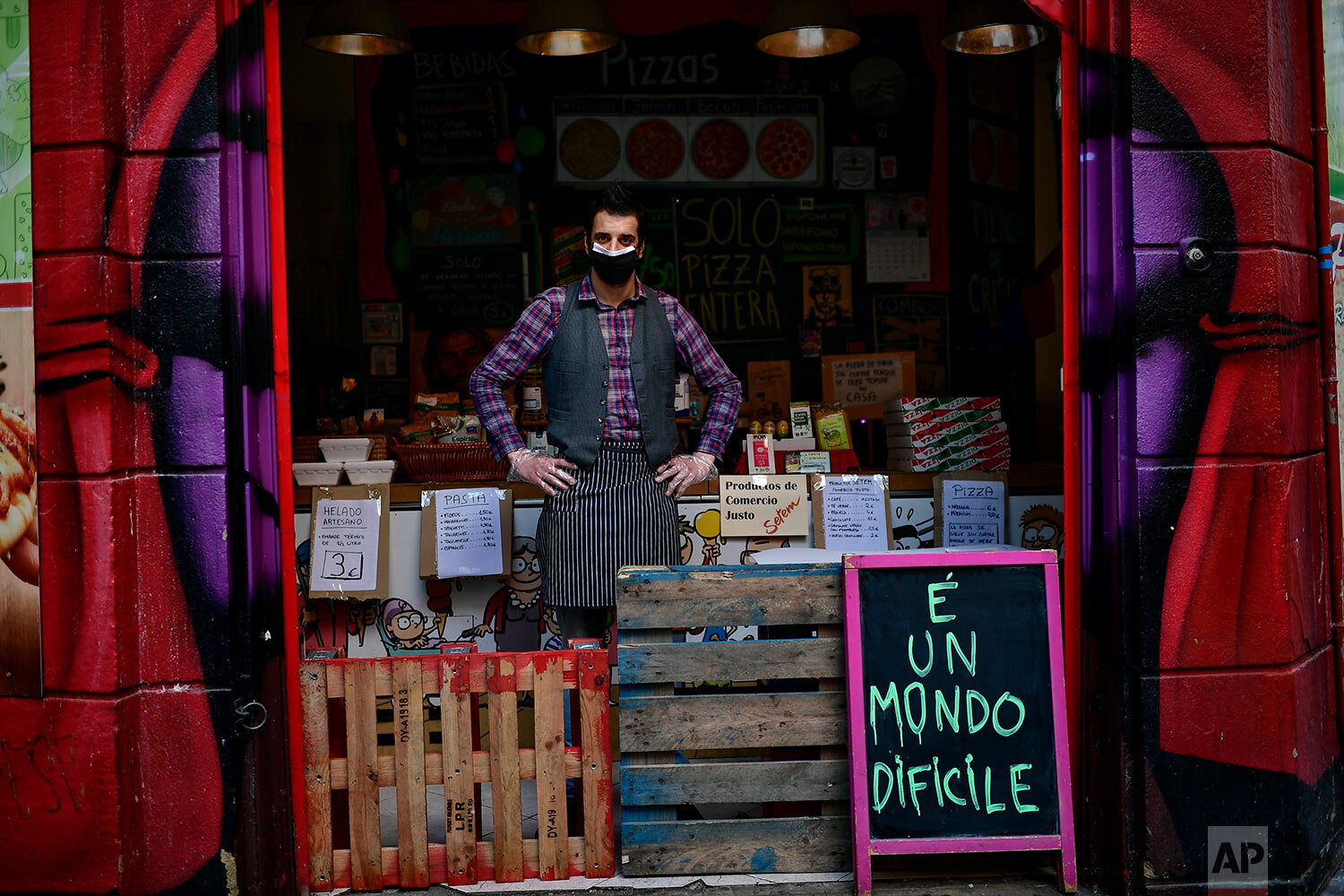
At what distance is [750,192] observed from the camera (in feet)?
26.1

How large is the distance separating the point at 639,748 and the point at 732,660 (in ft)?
1.42

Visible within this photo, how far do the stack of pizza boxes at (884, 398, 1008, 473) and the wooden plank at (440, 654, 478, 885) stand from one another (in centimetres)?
265

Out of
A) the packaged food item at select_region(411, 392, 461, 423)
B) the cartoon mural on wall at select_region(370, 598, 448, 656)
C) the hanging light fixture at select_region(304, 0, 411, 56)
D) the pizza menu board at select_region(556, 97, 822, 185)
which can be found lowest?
the cartoon mural on wall at select_region(370, 598, 448, 656)

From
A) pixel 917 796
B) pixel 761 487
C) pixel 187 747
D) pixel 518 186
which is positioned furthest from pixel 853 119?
pixel 187 747

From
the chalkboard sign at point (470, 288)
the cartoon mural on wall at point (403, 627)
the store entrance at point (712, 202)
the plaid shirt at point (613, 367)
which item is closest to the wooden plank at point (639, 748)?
the plaid shirt at point (613, 367)

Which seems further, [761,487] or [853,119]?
[853,119]

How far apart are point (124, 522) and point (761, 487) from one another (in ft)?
9.09

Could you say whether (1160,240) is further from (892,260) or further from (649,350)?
(892,260)

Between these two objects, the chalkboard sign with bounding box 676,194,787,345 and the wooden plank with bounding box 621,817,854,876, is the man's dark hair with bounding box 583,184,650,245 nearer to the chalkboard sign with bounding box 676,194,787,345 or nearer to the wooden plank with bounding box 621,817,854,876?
the wooden plank with bounding box 621,817,854,876

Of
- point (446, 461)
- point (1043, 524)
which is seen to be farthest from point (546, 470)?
point (1043, 524)

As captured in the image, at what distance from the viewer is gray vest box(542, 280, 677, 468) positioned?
429 centimetres

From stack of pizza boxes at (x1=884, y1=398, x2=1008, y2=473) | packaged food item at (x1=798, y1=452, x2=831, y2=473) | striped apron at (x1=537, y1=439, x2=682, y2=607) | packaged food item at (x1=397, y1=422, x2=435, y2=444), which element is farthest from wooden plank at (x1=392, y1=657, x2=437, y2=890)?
stack of pizza boxes at (x1=884, y1=398, x2=1008, y2=473)

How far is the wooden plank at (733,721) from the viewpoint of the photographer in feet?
12.8

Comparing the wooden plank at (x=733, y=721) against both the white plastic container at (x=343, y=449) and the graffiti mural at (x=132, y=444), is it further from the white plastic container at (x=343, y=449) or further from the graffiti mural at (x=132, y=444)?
the white plastic container at (x=343, y=449)
